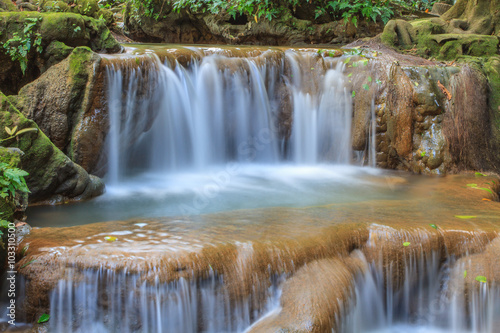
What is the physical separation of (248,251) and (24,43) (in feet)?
16.9

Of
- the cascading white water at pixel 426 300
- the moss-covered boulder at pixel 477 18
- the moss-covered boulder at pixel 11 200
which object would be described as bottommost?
the cascading white water at pixel 426 300

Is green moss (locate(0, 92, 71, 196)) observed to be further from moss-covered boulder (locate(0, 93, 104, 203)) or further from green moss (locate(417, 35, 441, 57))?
green moss (locate(417, 35, 441, 57))

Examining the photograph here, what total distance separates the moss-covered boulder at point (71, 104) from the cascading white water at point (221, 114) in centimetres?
26

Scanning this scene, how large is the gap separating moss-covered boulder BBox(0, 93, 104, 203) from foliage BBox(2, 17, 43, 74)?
187 cm

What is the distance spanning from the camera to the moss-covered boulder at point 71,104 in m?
6.00

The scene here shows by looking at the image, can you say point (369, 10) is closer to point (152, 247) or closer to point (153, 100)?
point (153, 100)

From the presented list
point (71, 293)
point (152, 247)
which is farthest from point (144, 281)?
point (71, 293)

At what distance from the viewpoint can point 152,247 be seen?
3.44m

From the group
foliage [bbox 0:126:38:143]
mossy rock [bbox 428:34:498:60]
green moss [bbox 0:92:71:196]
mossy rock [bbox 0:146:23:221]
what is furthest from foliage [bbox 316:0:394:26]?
mossy rock [bbox 0:146:23:221]

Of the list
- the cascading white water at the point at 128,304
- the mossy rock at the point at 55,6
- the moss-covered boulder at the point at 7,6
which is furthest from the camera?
the mossy rock at the point at 55,6

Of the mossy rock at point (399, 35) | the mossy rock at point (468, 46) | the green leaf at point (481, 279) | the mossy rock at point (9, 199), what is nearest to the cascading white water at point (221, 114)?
the mossy rock at point (399, 35)

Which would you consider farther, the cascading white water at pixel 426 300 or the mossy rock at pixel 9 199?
the cascading white water at pixel 426 300

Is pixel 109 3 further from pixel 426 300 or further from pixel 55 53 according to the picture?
pixel 426 300

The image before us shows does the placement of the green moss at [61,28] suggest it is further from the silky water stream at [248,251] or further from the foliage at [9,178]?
the foliage at [9,178]
